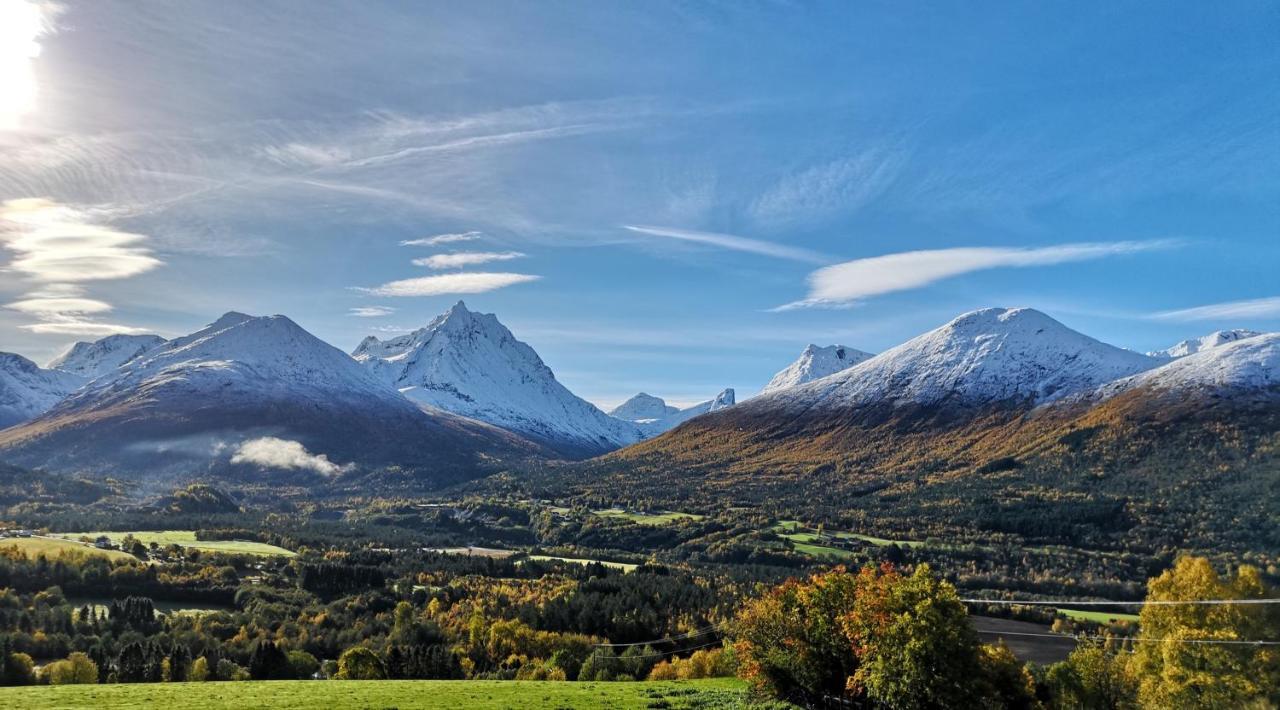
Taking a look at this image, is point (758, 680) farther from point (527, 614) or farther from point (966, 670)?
point (527, 614)

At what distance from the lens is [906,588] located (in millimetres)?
58094

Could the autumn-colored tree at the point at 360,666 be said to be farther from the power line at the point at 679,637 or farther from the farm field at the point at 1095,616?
the farm field at the point at 1095,616

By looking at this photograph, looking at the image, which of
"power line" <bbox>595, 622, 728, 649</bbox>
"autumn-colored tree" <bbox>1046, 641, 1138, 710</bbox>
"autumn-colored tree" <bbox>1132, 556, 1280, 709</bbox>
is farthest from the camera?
"power line" <bbox>595, 622, 728, 649</bbox>

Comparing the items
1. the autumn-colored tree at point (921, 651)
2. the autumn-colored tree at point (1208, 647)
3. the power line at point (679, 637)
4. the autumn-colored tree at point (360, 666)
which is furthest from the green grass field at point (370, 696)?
the power line at point (679, 637)

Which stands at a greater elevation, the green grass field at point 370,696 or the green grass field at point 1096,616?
the green grass field at point 370,696

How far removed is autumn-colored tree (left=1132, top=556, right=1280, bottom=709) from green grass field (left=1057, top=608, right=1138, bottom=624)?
114m

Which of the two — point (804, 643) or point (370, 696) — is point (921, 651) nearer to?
point (804, 643)

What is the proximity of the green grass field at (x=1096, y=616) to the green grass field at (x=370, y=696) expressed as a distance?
436 feet

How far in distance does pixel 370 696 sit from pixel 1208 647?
2794 inches

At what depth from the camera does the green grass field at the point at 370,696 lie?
56.8 metres

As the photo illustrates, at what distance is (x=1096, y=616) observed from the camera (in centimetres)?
17812

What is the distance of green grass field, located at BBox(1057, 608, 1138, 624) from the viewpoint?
6607 inches

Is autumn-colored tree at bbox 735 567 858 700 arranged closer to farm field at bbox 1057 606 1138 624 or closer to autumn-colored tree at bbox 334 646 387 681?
autumn-colored tree at bbox 334 646 387 681

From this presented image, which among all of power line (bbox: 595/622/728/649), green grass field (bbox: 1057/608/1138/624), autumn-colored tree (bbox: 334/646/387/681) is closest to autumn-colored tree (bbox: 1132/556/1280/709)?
power line (bbox: 595/622/728/649)
